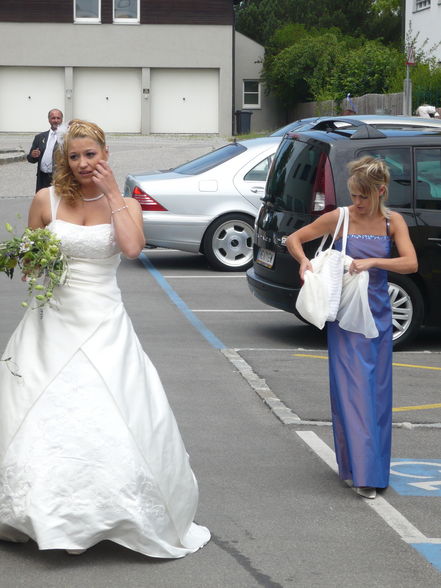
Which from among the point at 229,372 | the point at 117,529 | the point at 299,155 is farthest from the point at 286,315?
the point at 117,529

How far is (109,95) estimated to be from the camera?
53469mm

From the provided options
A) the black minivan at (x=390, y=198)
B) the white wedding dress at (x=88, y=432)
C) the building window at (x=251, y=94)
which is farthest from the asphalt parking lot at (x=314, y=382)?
the building window at (x=251, y=94)

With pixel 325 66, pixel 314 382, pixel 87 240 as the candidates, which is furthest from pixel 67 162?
pixel 325 66

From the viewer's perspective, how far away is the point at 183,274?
605 inches

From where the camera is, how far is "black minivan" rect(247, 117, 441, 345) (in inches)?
394

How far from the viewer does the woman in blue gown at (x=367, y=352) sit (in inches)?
243

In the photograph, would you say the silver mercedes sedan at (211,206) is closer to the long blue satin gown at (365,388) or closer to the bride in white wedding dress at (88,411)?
the long blue satin gown at (365,388)

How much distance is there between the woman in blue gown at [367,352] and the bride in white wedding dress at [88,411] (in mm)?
1099

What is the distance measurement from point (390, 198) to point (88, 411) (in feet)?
18.5

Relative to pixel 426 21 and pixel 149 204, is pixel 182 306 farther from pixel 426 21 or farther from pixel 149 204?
pixel 426 21

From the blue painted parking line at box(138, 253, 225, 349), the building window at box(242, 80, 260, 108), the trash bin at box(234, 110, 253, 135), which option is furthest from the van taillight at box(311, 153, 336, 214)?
the building window at box(242, 80, 260, 108)

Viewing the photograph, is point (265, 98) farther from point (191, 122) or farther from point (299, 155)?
point (299, 155)

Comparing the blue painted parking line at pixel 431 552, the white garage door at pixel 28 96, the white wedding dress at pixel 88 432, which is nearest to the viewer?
the white wedding dress at pixel 88 432

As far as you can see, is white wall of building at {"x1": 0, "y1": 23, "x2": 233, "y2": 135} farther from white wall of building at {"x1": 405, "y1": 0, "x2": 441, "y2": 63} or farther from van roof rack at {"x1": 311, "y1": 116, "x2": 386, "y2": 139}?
van roof rack at {"x1": 311, "y1": 116, "x2": 386, "y2": 139}
